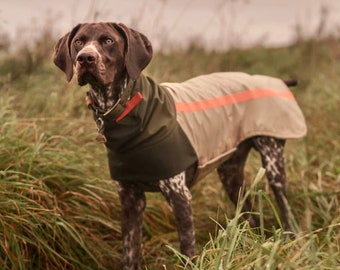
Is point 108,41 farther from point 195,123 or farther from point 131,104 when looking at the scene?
point 195,123

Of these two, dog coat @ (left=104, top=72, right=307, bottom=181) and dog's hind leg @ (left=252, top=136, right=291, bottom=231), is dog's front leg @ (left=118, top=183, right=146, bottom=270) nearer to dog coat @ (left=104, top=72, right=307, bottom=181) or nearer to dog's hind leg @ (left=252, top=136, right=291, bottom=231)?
dog coat @ (left=104, top=72, right=307, bottom=181)

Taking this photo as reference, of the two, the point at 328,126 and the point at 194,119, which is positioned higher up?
the point at 194,119

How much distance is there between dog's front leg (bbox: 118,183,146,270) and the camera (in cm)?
400

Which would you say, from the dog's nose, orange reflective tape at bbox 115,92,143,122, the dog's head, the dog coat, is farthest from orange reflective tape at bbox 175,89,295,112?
the dog's nose

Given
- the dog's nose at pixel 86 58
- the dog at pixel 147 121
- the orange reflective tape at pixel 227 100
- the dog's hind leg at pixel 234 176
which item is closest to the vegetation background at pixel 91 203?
the dog's hind leg at pixel 234 176

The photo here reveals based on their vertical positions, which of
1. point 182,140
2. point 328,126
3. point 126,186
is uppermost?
point 182,140

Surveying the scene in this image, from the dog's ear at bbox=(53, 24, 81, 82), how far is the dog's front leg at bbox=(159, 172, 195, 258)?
3.01 feet

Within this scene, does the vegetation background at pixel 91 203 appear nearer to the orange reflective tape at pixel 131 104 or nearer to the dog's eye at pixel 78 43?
the orange reflective tape at pixel 131 104

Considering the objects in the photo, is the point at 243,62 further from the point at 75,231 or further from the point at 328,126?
the point at 75,231

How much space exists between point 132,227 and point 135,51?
3.95 feet

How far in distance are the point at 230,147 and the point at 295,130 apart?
0.62 m

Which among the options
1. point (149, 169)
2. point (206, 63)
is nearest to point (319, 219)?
point (149, 169)

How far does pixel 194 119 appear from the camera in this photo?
4.09m

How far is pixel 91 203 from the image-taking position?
13.8 feet
